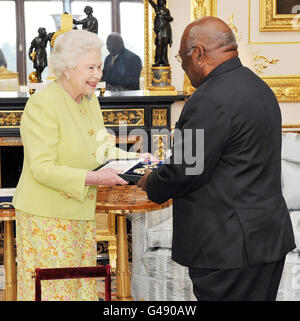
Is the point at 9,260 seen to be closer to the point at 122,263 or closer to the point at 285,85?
the point at 122,263

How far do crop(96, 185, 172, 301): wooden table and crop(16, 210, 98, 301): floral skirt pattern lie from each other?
45 centimetres

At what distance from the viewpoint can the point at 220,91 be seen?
202 centimetres

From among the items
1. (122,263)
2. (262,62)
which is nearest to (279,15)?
(262,62)

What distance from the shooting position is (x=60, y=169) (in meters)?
2.43

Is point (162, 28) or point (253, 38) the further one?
point (253, 38)

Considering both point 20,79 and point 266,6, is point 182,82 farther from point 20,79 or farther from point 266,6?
point 20,79

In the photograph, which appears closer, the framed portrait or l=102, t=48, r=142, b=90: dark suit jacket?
l=102, t=48, r=142, b=90: dark suit jacket

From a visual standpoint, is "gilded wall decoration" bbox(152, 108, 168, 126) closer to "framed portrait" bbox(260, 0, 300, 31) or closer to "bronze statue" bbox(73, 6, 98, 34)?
"bronze statue" bbox(73, 6, 98, 34)

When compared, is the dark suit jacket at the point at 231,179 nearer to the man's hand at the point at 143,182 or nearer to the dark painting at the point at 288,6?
the man's hand at the point at 143,182

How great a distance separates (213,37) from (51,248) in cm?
118

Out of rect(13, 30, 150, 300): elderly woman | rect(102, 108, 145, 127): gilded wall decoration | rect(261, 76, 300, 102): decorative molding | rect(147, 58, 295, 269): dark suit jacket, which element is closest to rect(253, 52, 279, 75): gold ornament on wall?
rect(261, 76, 300, 102): decorative molding

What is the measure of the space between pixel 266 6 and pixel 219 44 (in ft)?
12.2

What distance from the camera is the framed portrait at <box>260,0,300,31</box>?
5547 mm
